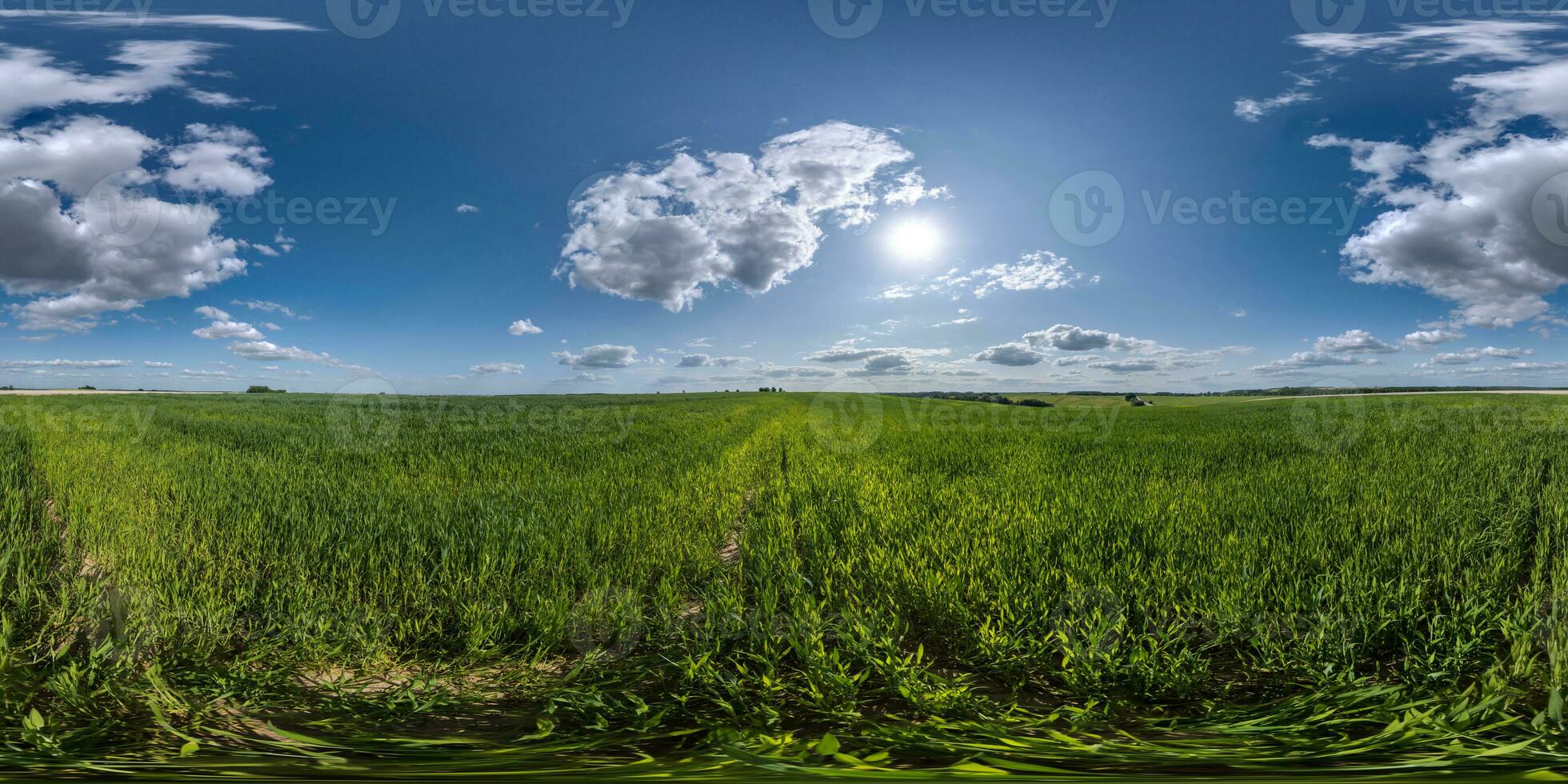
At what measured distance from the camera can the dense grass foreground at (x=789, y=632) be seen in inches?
79.1

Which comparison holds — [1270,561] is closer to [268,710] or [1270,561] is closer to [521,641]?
[521,641]

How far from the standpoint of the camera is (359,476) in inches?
251

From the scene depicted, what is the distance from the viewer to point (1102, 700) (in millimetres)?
2359

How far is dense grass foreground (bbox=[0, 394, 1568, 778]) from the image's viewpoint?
2010 millimetres

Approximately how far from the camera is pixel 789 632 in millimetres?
2707

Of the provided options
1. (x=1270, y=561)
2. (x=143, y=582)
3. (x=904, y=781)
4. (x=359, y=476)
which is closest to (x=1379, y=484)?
(x=1270, y=561)

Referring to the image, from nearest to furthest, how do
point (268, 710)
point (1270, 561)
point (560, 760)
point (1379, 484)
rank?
point (560, 760)
point (268, 710)
point (1270, 561)
point (1379, 484)

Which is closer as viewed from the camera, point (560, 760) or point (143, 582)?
point (560, 760)

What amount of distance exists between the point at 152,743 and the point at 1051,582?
3950mm

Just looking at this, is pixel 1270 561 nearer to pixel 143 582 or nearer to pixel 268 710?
pixel 268 710

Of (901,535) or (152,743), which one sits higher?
(901,535)

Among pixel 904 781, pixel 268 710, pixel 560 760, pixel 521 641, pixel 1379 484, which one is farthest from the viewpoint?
pixel 1379 484

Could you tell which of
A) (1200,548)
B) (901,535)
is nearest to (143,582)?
(901,535)

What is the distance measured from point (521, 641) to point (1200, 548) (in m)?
4.07
